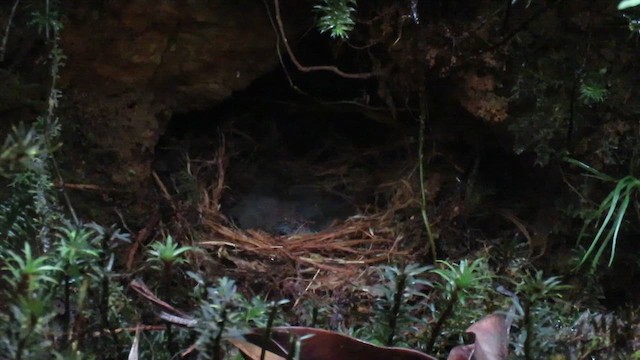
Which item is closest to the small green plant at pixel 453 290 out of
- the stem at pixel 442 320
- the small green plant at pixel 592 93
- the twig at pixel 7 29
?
the stem at pixel 442 320

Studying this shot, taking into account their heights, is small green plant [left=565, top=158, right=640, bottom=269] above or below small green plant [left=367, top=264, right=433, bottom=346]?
above

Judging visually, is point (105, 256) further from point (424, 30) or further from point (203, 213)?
point (424, 30)

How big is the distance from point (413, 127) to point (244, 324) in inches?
30.4

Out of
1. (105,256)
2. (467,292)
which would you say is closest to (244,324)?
(105,256)

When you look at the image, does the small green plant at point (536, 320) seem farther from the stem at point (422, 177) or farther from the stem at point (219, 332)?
the stem at point (219, 332)

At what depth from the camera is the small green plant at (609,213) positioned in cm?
120

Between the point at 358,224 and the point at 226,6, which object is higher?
the point at 226,6

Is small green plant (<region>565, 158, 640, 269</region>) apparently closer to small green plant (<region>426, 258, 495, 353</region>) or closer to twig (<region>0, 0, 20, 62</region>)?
small green plant (<region>426, 258, 495, 353</region>)

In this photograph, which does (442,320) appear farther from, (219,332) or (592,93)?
(592,93)

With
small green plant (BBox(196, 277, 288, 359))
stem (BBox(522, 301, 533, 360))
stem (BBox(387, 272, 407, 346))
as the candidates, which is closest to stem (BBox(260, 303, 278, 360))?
small green plant (BBox(196, 277, 288, 359))

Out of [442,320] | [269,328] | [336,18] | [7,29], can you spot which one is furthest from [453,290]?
[7,29]

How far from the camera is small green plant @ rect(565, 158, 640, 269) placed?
120 centimetres

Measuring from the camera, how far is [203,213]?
1468mm

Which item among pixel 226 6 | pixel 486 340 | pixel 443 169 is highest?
pixel 226 6
